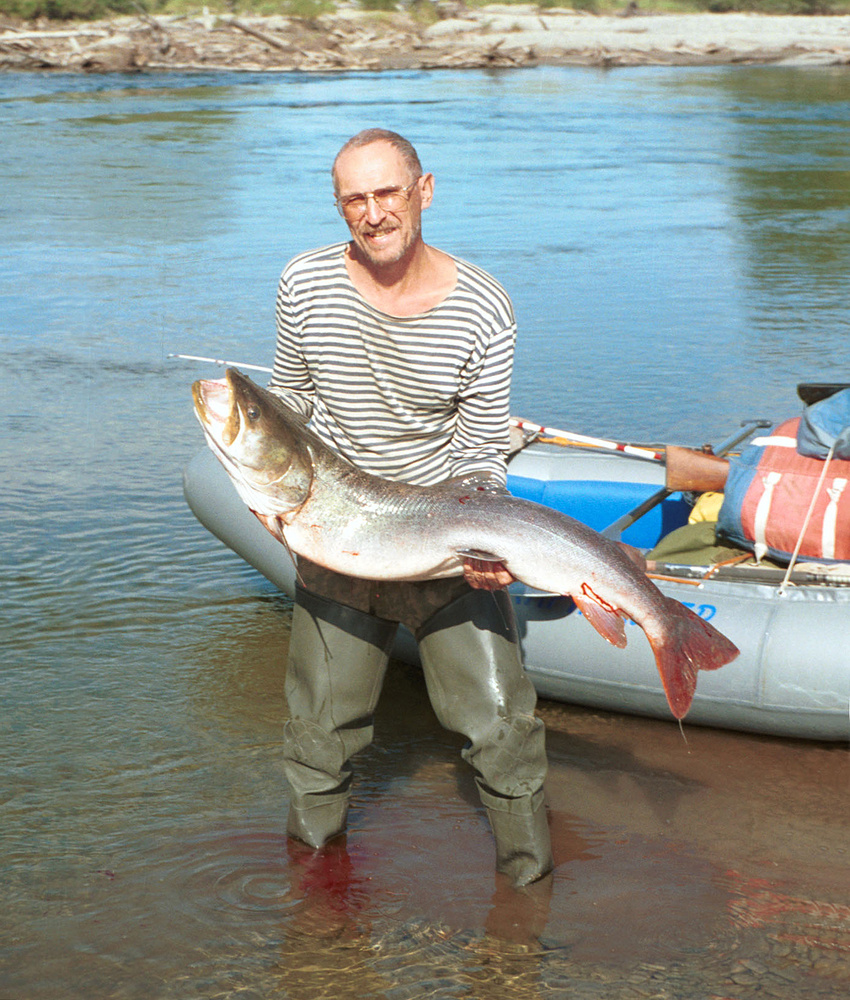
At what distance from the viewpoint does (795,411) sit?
338 inches

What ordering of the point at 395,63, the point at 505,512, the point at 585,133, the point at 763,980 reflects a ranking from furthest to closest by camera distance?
the point at 395,63, the point at 585,133, the point at 763,980, the point at 505,512

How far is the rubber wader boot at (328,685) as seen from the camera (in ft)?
11.3

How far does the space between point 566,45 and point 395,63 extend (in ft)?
18.0

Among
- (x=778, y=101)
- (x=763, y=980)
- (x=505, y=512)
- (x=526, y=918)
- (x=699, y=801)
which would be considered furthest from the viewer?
(x=778, y=101)

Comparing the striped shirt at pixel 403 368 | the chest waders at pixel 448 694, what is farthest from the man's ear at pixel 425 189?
the chest waders at pixel 448 694

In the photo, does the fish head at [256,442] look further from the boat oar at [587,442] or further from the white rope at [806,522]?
the boat oar at [587,442]

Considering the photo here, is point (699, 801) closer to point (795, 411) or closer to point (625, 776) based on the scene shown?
point (625, 776)

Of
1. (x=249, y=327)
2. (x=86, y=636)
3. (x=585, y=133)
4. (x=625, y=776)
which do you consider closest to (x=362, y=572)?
(x=625, y=776)

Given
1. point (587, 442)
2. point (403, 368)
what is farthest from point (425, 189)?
point (587, 442)

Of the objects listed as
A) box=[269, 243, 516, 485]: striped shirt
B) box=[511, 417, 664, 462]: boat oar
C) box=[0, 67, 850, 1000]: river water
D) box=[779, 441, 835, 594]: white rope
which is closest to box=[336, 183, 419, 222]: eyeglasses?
box=[269, 243, 516, 485]: striped shirt

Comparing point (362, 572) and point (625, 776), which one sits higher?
point (362, 572)

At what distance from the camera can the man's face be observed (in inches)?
123

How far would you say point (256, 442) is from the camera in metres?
3.01

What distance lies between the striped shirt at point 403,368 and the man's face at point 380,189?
0.45ft
